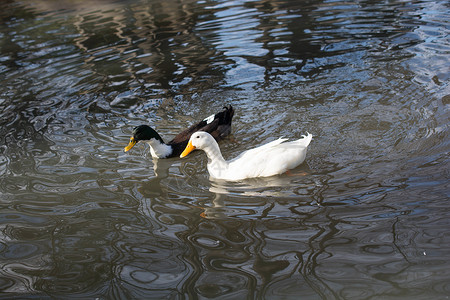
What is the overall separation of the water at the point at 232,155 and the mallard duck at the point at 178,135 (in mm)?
175

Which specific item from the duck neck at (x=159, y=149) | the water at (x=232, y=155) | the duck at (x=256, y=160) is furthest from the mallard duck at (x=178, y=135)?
the duck at (x=256, y=160)

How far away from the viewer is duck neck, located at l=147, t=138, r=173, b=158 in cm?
663

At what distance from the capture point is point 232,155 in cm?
671

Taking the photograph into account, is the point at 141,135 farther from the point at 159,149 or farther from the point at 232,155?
the point at 232,155

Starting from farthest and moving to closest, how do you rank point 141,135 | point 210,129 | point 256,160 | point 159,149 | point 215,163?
point 210,129
point 159,149
point 141,135
point 215,163
point 256,160

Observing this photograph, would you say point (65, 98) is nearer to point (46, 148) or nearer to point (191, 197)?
point (46, 148)

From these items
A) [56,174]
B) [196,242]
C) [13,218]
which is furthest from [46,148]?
[196,242]

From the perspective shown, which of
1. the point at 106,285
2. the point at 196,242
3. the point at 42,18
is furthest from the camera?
the point at 42,18

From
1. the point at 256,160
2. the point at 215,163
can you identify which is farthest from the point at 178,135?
the point at 256,160

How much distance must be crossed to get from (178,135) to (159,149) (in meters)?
0.48

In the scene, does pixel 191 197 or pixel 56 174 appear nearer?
pixel 191 197

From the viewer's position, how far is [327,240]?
4371 mm

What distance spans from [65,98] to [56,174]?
316 centimetres

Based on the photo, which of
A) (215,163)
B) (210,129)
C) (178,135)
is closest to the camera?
(215,163)
